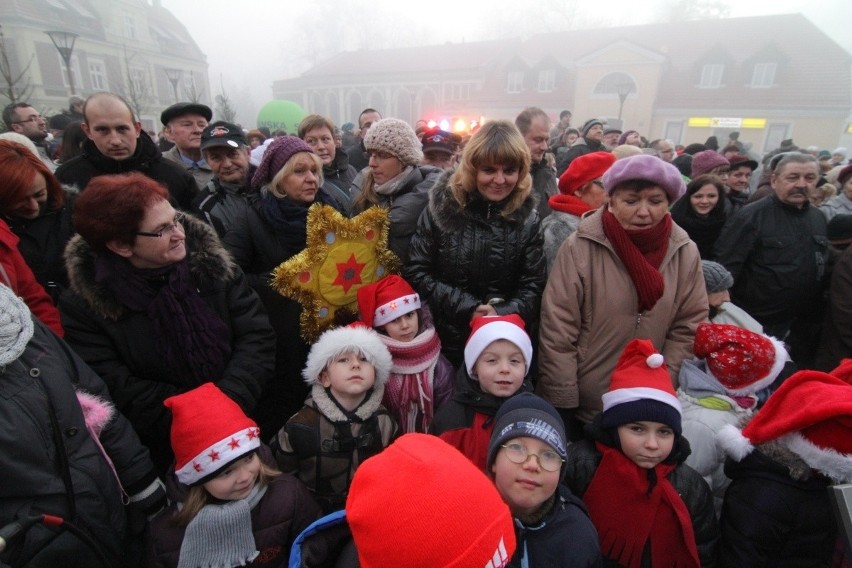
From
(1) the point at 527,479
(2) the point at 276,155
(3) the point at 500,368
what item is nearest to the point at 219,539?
(1) the point at 527,479

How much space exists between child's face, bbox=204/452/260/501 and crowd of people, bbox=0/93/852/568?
12mm

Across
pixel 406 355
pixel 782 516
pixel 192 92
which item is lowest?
pixel 782 516

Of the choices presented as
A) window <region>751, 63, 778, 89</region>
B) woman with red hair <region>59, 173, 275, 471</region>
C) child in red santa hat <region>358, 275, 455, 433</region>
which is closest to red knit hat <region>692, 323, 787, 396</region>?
child in red santa hat <region>358, 275, 455, 433</region>

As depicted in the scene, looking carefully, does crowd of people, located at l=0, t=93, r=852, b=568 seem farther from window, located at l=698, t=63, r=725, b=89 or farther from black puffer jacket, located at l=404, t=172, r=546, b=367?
window, located at l=698, t=63, r=725, b=89

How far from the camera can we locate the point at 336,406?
2.30 meters

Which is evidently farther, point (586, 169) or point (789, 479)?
point (586, 169)

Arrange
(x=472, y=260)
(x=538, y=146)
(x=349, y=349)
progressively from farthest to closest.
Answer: (x=538, y=146) < (x=472, y=260) < (x=349, y=349)

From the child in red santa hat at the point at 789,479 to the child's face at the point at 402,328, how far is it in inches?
67.0

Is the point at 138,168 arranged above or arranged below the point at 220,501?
above

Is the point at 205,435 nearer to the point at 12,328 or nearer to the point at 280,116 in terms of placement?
the point at 12,328

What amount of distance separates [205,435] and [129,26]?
41.7 metres

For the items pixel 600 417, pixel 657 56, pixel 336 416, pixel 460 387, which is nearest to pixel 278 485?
pixel 336 416

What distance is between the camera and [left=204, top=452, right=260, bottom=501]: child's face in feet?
6.19

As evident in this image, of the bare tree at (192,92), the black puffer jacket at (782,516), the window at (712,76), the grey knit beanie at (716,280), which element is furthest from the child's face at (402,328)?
the window at (712,76)
